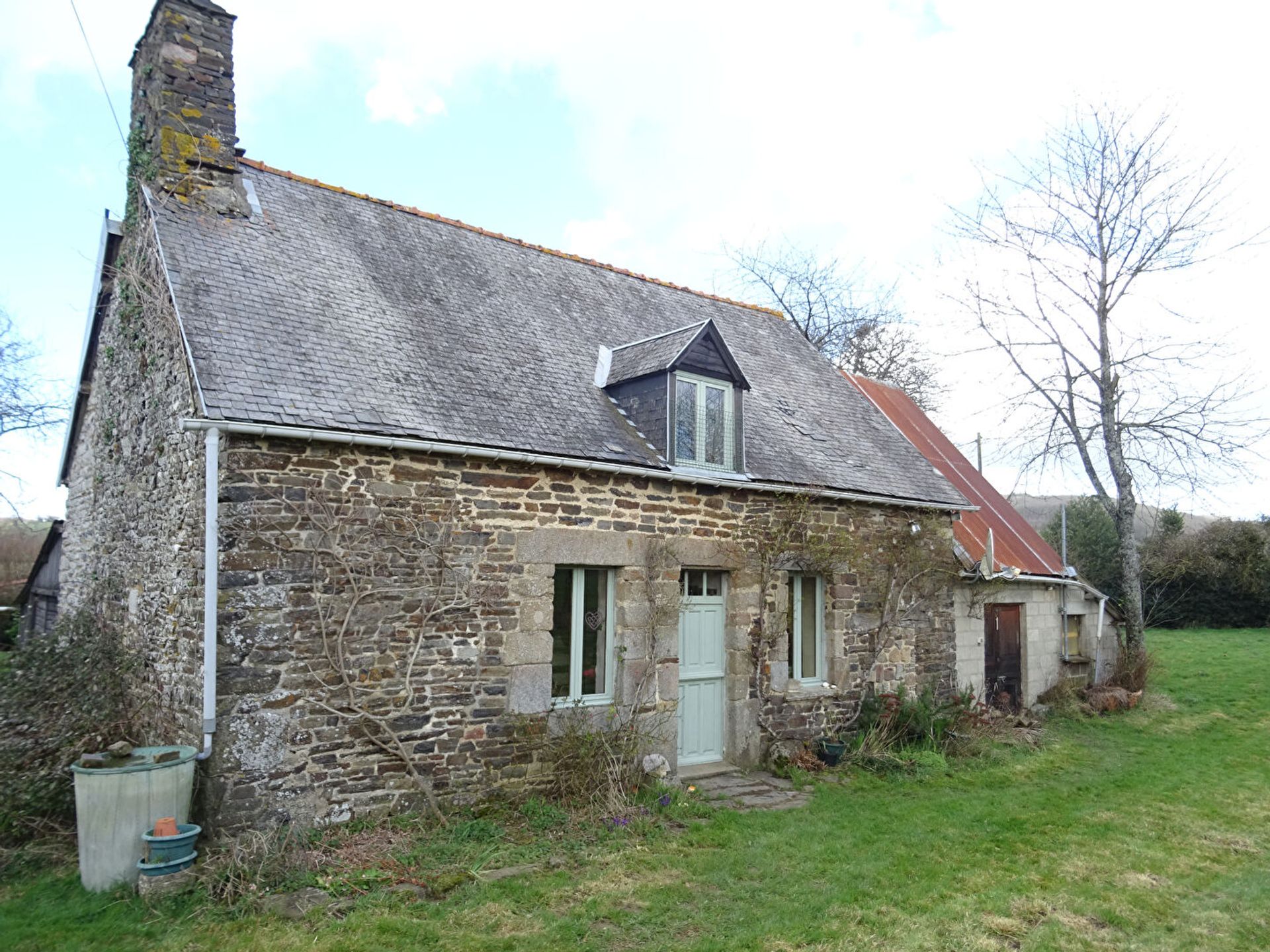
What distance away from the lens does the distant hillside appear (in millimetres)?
27281

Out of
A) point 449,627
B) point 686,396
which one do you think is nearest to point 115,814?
point 449,627

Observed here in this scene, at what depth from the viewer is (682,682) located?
923cm

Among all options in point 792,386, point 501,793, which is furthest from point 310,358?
point 792,386

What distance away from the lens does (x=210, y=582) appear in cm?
625

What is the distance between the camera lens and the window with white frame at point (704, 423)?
923 centimetres

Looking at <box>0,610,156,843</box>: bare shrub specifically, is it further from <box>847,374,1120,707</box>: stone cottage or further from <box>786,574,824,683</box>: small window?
<box>847,374,1120,707</box>: stone cottage

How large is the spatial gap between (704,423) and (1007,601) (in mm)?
6789

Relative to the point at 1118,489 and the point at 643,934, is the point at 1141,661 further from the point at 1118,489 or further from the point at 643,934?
the point at 643,934

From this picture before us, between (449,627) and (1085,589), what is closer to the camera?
(449,627)

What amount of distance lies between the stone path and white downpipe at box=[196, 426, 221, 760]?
448cm

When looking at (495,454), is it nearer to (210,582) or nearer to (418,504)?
(418,504)

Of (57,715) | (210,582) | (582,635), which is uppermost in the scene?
(210,582)

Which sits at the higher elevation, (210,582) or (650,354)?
(650,354)

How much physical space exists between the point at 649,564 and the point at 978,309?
11070 millimetres
